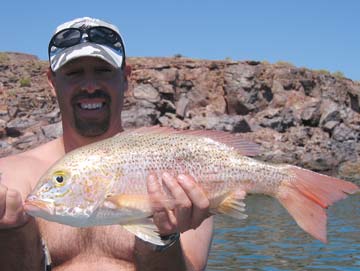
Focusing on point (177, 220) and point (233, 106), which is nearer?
point (177, 220)

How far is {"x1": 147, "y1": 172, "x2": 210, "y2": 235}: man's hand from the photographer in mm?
3191

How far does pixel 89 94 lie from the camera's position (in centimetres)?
422

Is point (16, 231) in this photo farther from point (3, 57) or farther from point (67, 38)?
point (3, 57)

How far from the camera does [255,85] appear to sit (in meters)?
44.0

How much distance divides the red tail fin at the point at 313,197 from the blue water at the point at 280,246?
7494 millimetres

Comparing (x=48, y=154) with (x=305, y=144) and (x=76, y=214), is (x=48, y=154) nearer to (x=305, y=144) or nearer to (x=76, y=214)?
(x=76, y=214)

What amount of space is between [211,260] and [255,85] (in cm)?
3303

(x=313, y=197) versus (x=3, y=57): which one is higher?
(x=313, y=197)

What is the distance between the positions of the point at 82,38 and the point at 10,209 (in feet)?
4.98

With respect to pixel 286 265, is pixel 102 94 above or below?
above

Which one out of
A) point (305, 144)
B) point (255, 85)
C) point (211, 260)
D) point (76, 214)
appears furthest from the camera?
point (255, 85)

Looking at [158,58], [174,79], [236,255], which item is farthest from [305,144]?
[236,255]

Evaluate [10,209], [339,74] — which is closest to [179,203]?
[10,209]

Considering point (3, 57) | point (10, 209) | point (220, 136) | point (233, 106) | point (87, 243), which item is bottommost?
point (233, 106)
